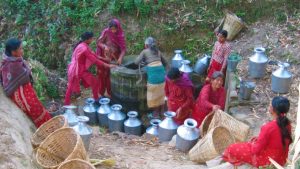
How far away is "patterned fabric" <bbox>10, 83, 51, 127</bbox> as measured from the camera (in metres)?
6.16

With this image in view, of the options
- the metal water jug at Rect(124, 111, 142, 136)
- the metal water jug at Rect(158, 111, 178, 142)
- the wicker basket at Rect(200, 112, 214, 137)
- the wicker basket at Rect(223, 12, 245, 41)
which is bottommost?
the metal water jug at Rect(124, 111, 142, 136)

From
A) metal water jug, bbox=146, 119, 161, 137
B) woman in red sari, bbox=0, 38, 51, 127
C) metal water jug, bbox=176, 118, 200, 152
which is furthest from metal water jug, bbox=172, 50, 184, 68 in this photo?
woman in red sari, bbox=0, 38, 51, 127

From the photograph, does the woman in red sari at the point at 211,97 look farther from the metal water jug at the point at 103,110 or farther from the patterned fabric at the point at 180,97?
the metal water jug at the point at 103,110

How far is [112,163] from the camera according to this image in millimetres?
5848

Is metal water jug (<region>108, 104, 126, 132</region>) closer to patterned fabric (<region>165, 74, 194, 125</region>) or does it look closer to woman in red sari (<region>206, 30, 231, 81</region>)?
patterned fabric (<region>165, 74, 194, 125</region>)

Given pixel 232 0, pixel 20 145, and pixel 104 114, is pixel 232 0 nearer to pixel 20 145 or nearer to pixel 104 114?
pixel 104 114

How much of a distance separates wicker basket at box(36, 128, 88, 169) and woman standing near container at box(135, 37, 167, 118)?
2539 millimetres

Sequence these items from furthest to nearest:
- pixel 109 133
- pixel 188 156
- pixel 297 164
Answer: pixel 109 133 < pixel 188 156 < pixel 297 164

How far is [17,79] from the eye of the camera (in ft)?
19.8

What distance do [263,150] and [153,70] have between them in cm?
317

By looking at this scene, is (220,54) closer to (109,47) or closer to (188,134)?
(188,134)

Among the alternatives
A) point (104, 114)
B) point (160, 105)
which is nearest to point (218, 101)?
point (160, 105)

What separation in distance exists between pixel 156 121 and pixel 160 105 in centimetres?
64

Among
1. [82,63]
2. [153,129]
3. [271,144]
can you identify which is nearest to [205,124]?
[153,129]
